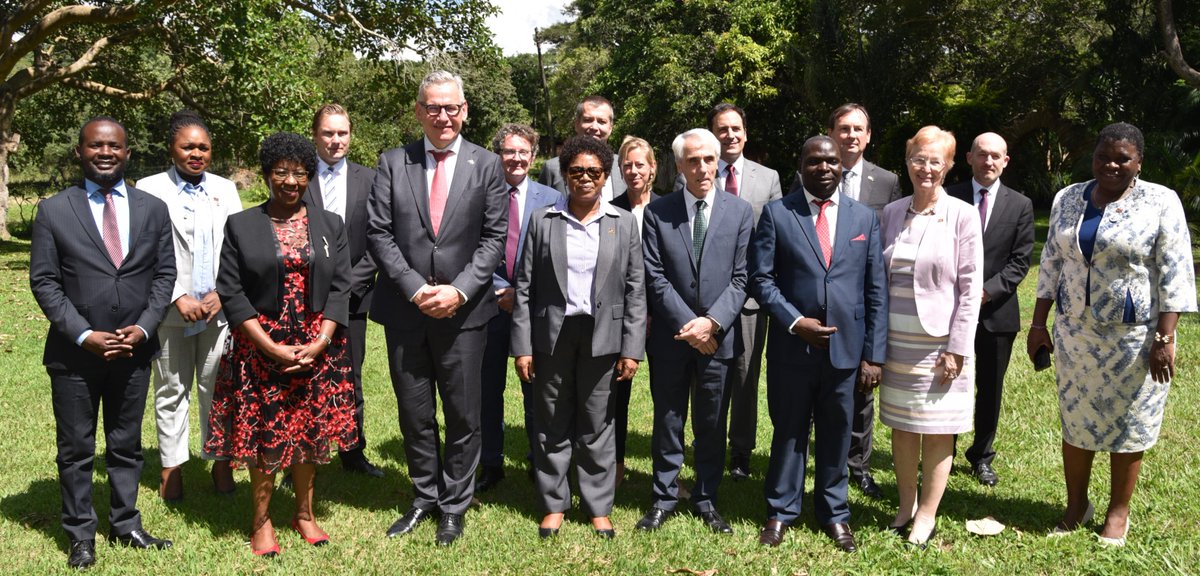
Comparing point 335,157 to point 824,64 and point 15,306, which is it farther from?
point 824,64

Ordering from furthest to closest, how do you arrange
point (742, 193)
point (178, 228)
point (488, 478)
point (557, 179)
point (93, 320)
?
point (557, 179)
point (488, 478)
point (742, 193)
point (178, 228)
point (93, 320)

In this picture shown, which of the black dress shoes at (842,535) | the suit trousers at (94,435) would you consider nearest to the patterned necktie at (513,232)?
the suit trousers at (94,435)

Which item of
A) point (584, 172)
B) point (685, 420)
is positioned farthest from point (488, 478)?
point (584, 172)

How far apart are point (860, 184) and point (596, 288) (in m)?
1.99

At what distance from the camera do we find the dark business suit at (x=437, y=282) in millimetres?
4758

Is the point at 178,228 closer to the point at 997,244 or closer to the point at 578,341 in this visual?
the point at 578,341

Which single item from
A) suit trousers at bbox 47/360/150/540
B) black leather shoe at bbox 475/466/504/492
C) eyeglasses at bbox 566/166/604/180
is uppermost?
eyeglasses at bbox 566/166/604/180

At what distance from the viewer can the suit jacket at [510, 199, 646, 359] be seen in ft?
15.4

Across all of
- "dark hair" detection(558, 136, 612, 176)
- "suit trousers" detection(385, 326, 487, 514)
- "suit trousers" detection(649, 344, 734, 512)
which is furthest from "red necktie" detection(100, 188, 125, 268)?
"suit trousers" detection(649, 344, 734, 512)

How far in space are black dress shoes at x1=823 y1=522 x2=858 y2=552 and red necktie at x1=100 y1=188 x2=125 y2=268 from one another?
3.91 metres

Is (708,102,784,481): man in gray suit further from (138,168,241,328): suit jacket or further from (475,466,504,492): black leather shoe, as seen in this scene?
(138,168,241,328): suit jacket

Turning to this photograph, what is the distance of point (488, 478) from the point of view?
577 cm

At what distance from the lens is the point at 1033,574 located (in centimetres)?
432

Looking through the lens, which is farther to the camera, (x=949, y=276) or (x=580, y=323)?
(x=580, y=323)
